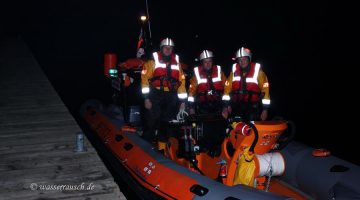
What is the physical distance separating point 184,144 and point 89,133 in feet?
13.1

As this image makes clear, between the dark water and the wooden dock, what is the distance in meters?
6.75

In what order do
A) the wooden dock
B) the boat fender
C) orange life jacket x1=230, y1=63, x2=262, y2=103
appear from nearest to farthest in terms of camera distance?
1. the wooden dock
2. the boat fender
3. orange life jacket x1=230, y1=63, x2=262, y2=103

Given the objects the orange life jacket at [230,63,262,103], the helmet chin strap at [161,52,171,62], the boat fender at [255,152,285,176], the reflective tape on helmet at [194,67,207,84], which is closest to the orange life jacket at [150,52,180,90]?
the helmet chin strap at [161,52,171,62]

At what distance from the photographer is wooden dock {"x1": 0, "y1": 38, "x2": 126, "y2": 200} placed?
3312mm

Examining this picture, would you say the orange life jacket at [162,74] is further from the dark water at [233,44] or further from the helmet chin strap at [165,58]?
the dark water at [233,44]

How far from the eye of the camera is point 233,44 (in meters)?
32.6

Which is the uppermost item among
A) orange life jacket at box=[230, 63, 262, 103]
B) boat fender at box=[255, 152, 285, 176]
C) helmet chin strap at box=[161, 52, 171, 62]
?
helmet chin strap at box=[161, 52, 171, 62]

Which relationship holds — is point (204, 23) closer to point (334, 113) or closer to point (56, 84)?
point (56, 84)

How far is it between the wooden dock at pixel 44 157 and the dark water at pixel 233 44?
22.2 ft

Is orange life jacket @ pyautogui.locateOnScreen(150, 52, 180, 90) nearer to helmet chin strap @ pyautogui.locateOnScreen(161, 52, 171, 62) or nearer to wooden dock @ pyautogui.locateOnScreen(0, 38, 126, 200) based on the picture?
helmet chin strap @ pyautogui.locateOnScreen(161, 52, 171, 62)

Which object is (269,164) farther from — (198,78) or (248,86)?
(198,78)

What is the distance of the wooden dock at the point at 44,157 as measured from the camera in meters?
3.31

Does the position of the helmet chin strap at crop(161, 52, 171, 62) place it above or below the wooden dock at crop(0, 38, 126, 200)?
above

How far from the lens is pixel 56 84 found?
779 inches
